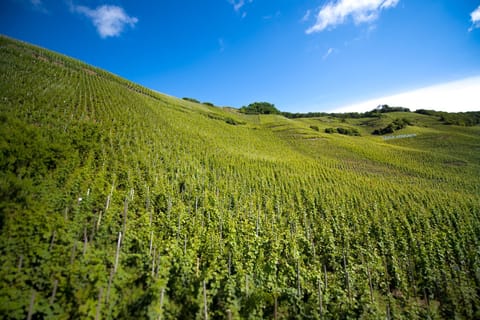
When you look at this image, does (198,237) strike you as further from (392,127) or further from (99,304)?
(392,127)

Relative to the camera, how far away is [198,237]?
866cm

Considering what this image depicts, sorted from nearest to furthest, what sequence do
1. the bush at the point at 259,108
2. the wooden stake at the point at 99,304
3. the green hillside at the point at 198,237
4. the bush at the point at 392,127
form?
the wooden stake at the point at 99,304, the green hillside at the point at 198,237, the bush at the point at 392,127, the bush at the point at 259,108

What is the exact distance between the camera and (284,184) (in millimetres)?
20062

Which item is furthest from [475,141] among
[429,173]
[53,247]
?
[53,247]

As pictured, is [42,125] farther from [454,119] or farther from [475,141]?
[454,119]

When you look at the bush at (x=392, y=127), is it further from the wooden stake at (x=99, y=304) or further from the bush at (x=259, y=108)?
the wooden stake at (x=99, y=304)

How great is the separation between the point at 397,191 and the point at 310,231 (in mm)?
14224

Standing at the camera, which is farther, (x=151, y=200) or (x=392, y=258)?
(x=151, y=200)

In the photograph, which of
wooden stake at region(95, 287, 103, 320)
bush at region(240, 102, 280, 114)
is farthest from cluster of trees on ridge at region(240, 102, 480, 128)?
wooden stake at region(95, 287, 103, 320)

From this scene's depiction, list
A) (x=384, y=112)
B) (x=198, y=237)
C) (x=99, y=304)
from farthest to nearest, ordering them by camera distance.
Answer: (x=384, y=112) < (x=198, y=237) < (x=99, y=304)

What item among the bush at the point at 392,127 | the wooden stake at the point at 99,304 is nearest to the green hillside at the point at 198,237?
the wooden stake at the point at 99,304

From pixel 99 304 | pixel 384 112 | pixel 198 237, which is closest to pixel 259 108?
pixel 384 112

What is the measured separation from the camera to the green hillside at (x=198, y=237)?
5.39 m

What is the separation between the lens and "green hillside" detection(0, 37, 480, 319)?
17.7 feet
